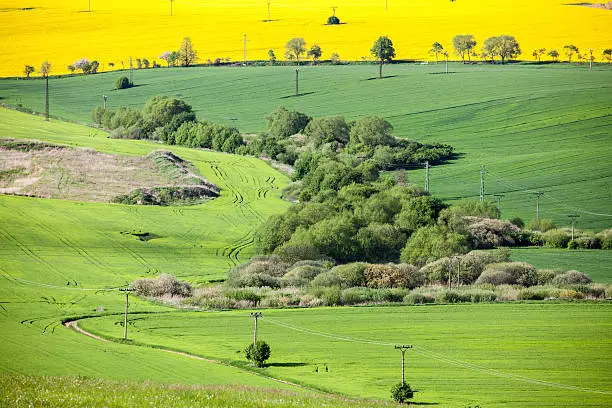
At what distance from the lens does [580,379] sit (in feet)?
126

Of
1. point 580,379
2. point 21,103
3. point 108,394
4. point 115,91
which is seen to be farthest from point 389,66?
point 108,394

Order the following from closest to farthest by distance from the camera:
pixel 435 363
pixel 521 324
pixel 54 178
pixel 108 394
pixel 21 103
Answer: pixel 108 394, pixel 435 363, pixel 521 324, pixel 54 178, pixel 21 103

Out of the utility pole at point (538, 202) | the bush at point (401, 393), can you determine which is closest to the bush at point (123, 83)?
the utility pole at point (538, 202)

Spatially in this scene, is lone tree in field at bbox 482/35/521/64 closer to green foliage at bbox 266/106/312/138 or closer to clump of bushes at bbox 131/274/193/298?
green foliage at bbox 266/106/312/138

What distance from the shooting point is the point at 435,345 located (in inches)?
1759

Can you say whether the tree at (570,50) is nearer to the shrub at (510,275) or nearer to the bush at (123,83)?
the bush at (123,83)

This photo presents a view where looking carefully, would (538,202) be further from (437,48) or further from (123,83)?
(123,83)

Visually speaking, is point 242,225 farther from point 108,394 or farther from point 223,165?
point 108,394

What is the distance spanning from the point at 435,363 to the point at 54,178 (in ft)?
185

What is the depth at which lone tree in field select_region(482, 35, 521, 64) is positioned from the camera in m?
157

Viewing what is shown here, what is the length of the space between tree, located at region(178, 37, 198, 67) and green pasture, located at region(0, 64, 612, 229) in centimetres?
699

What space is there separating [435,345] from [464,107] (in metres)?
89.7

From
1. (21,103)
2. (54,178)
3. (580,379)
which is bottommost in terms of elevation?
(580,379)

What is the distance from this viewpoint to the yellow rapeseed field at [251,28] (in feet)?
539
